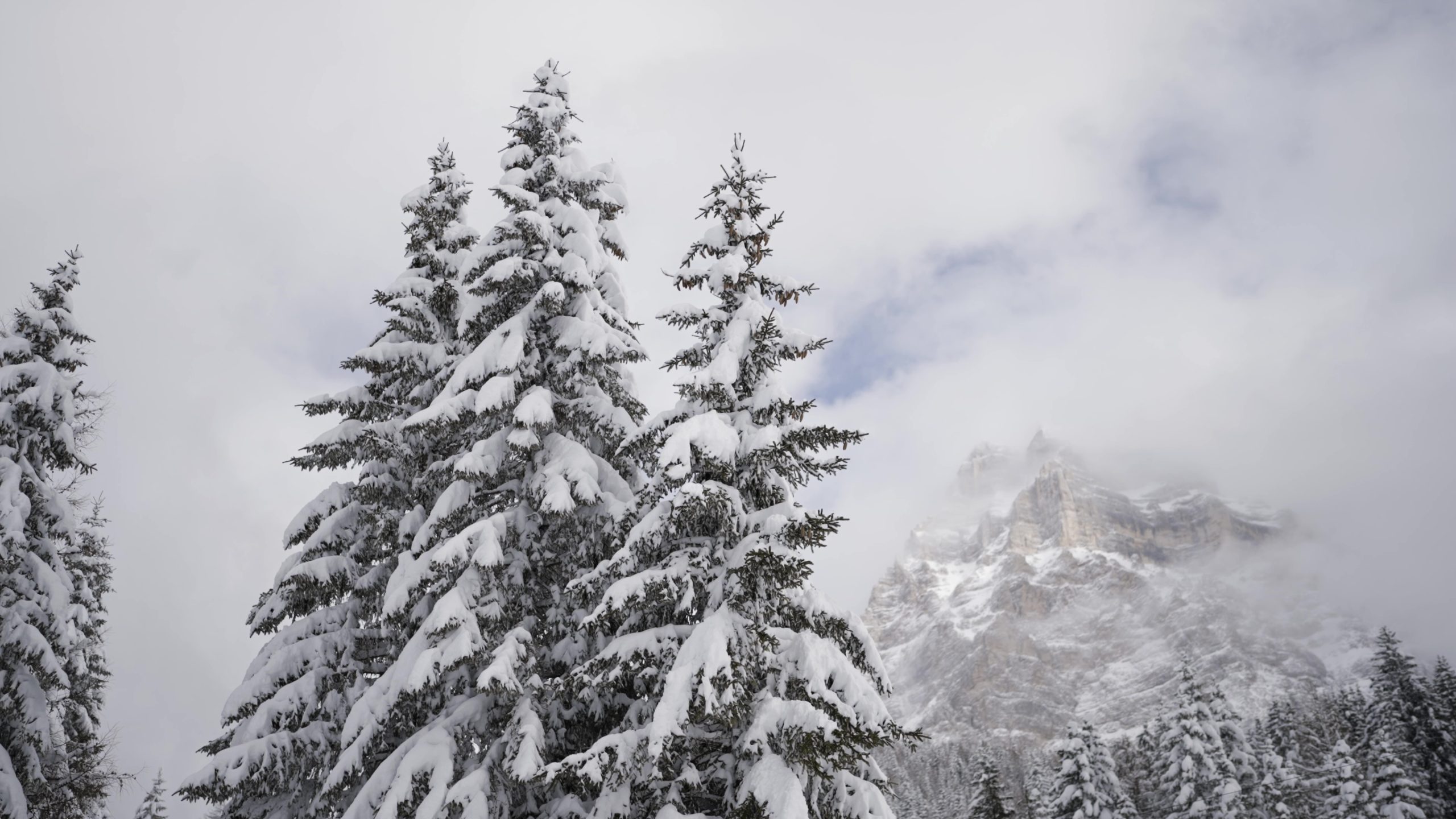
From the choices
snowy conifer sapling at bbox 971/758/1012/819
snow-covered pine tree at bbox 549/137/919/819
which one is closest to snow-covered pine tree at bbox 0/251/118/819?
snow-covered pine tree at bbox 549/137/919/819

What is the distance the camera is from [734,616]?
9.19 meters

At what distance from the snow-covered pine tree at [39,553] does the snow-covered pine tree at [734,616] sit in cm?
1245

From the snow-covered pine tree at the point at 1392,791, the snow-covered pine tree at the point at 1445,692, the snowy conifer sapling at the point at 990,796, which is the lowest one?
the snow-covered pine tree at the point at 1392,791

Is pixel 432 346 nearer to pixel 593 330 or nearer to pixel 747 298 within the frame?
pixel 593 330

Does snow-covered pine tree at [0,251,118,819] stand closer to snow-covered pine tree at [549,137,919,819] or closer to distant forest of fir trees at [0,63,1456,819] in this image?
distant forest of fir trees at [0,63,1456,819]

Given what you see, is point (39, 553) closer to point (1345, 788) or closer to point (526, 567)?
point (526, 567)

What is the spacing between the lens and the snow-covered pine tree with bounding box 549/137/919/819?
8398 millimetres

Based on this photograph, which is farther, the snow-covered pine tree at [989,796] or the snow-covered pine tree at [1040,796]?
the snow-covered pine tree at [1040,796]

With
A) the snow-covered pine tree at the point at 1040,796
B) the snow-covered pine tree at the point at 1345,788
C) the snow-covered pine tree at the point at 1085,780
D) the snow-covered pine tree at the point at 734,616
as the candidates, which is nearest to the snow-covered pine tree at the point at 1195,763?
the snow-covered pine tree at the point at 1085,780

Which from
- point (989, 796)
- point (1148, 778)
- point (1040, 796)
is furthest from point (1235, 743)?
point (1040, 796)

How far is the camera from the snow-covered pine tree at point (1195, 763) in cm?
3131

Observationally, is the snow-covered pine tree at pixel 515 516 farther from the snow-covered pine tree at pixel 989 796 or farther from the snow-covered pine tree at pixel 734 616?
the snow-covered pine tree at pixel 989 796

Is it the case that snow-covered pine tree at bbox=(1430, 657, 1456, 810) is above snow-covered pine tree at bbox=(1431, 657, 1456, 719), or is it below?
below

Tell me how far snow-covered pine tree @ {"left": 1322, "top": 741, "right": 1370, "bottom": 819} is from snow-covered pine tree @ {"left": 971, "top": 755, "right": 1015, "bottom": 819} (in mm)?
14672
